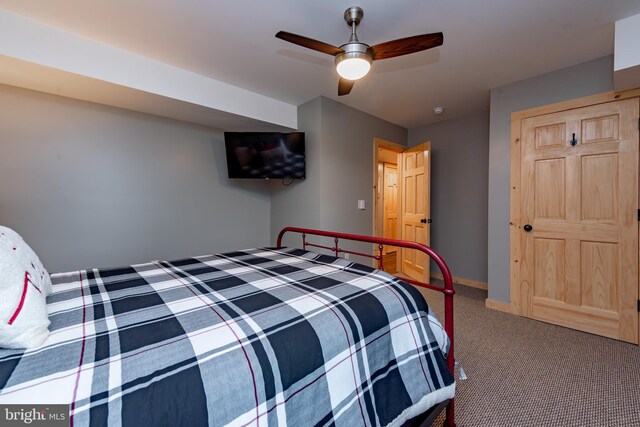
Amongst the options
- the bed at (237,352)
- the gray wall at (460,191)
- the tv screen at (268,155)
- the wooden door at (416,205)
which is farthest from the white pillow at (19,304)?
the gray wall at (460,191)

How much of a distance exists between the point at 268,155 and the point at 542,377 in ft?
10.1

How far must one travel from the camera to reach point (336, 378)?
0.90 metres

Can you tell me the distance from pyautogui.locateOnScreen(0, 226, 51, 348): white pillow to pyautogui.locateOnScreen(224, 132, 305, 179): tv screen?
7.74 ft

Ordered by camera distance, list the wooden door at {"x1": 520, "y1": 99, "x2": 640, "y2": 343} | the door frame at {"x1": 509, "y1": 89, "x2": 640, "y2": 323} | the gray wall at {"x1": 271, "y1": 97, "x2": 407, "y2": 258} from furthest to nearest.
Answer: the gray wall at {"x1": 271, "y1": 97, "x2": 407, "y2": 258}, the door frame at {"x1": 509, "y1": 89, "x2": 640, "y2": 323}, the wooden door at {"x1": 520, "y1": 99, "x2": 640, "y2": 343}

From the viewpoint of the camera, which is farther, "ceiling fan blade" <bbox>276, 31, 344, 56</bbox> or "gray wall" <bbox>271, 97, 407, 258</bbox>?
"gray wall" <bbox>271, 97, 407, 258</bbox>

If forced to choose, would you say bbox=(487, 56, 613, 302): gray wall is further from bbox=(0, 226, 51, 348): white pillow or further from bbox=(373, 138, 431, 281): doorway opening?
bbox=(0, 226, 51, 348): white pillow

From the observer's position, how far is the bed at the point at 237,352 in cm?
63

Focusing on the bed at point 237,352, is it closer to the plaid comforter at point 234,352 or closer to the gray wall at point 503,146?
the plaid comforter at point 234,352

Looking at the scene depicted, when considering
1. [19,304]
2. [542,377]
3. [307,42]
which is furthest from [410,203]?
[19,304]

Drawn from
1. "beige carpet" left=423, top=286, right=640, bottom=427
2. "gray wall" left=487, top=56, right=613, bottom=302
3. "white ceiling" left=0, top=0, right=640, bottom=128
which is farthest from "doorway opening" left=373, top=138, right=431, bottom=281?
"beige carpet" left=423, top=286, right=640, bottom=427

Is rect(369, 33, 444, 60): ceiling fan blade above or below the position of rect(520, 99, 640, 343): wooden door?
above

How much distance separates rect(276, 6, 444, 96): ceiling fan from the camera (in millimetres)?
1578

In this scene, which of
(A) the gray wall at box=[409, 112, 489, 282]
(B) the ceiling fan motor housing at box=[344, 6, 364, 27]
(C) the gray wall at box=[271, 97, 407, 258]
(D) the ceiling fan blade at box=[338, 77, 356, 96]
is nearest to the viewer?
(B) the ceiling fan motor housing at box=[344, 6, 364, 27]

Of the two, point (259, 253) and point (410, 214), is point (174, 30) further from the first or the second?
point (410, 214)
